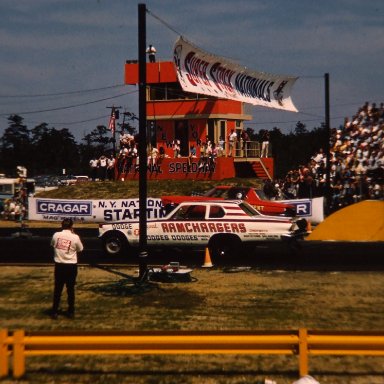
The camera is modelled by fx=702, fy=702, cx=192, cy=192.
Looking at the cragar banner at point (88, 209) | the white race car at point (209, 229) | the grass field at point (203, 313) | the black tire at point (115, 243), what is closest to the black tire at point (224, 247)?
the white race car at point (209, 229)

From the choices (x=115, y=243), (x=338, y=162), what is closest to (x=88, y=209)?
(x=338, y=162)

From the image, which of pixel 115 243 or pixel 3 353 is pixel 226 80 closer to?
pixel 115 243

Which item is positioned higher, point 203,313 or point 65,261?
point 65,261

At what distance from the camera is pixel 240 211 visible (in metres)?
19.1

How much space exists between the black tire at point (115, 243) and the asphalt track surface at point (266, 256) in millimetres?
215

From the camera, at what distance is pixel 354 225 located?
2380 centimetres

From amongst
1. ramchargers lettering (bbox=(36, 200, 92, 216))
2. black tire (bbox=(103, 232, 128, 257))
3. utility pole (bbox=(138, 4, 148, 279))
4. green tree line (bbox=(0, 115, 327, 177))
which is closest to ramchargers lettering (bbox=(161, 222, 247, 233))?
black tire (bbox=(103, 232, 128, 257))

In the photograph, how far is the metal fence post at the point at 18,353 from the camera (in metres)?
8.00

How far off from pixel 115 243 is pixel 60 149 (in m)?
94.3

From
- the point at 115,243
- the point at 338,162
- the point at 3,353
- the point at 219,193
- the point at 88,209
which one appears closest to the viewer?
the point at 3,353

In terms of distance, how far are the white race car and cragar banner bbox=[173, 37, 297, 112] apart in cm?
1697

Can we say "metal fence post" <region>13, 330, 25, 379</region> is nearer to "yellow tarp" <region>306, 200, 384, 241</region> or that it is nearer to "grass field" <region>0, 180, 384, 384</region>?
"grass field" <region>0, 180, 384, 384</region>

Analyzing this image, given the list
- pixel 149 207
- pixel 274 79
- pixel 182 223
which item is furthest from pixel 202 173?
pixel 182 223

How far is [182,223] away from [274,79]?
82.9 feet
